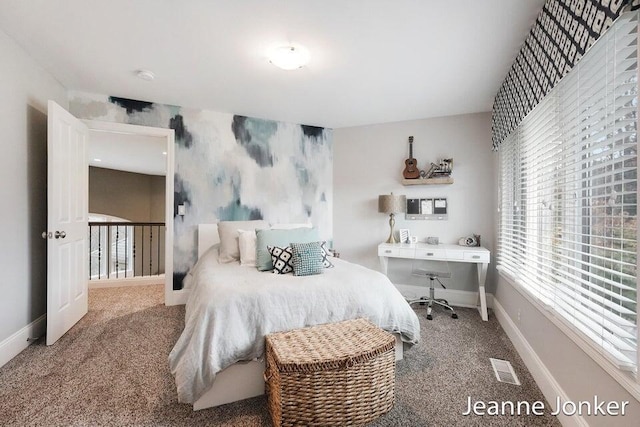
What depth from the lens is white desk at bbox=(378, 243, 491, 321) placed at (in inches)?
126

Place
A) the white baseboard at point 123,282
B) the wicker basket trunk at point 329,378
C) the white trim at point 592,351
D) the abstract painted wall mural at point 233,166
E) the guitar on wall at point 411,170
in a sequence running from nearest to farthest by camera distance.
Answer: the white trim at point 592,351 → the wicker basket trunk at point 329,378 → the abstract painted wall mural at point 233,166 → the guitar on wall at point 411,170 → the white baseboard at point 123,282

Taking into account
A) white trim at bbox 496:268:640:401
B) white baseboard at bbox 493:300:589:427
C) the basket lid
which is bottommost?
white baseboard at bbox 493:300:589:427

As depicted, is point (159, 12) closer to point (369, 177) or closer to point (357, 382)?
point (357, 382)

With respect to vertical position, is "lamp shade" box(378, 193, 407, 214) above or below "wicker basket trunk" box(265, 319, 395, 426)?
above

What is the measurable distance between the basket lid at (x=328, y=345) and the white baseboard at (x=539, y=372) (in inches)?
37.0

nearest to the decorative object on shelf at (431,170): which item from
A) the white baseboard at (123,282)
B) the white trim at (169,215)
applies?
the white trim at (169,215)

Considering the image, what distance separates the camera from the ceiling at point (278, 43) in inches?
73.3

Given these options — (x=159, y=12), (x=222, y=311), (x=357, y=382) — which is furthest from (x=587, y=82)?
(x=159, y=12)

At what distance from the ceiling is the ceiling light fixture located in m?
0.05

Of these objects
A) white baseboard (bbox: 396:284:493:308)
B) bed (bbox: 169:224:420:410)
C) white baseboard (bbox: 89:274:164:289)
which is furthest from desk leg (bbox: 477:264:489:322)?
white baseboard (bbox: 89:274:164:289)

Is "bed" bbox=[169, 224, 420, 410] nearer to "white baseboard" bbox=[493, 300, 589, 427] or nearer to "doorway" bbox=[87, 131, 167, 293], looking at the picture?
"white baseboard" bbox=[493, 300, 589, 427]

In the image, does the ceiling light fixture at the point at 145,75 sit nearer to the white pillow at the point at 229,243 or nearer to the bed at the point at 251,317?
the white pillow at the point at 229,243

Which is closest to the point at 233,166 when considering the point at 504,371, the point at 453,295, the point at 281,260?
the point at 281,260

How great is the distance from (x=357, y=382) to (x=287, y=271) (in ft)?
3.57
